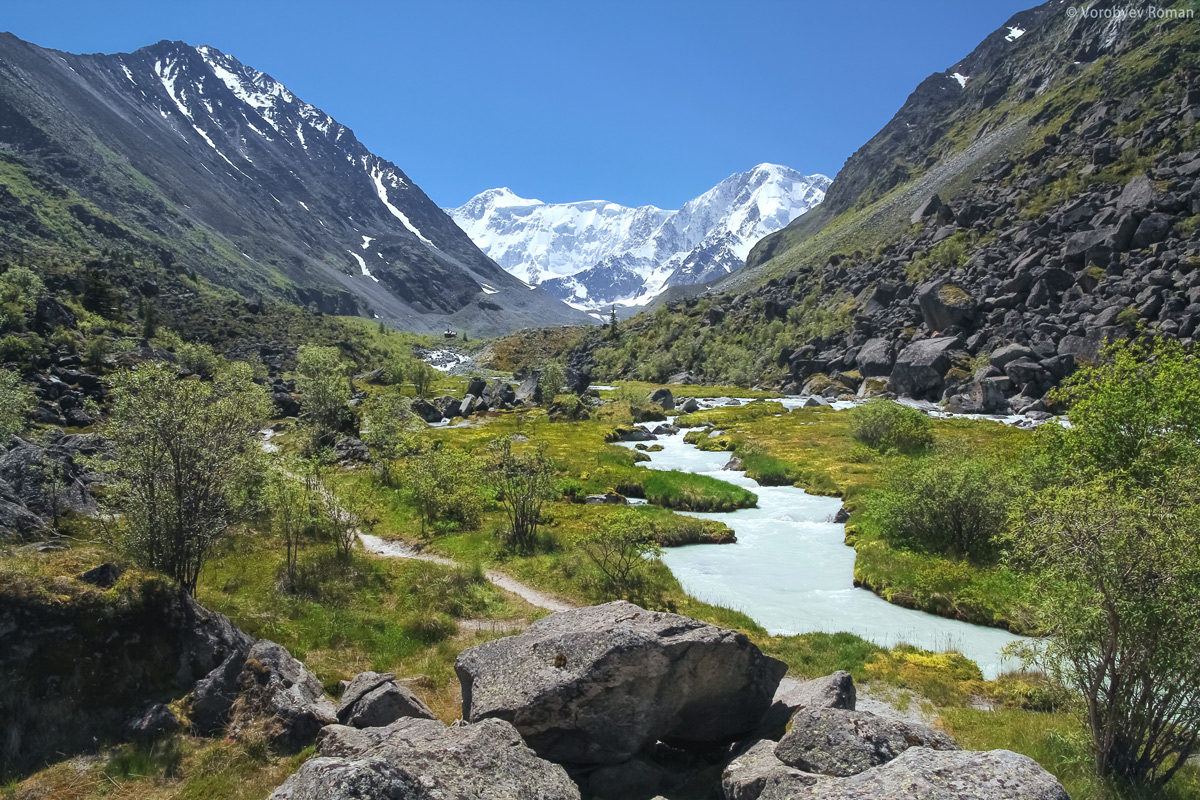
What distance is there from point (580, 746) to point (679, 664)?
9.01 feet

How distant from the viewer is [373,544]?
36062mm

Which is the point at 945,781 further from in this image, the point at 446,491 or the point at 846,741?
the point at 446,491

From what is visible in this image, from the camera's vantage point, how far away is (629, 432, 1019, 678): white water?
23875 millimetres

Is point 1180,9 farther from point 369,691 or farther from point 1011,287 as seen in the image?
point 369,691

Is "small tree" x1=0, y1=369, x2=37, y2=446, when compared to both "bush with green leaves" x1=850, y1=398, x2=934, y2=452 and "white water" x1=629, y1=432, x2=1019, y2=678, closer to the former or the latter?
"white water" x1=629, y1=432, x2=1019, y2=678

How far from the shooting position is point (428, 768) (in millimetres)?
9008

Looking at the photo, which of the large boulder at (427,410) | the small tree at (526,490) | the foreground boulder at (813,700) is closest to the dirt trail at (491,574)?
the small tree at (526,490)

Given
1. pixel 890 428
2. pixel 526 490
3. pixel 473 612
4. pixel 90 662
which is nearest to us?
pixel 90 662

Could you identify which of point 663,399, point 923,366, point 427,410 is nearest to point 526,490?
point 427,410

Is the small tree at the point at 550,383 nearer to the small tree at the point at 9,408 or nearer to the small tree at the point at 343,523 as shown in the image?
the small tree at the point at 9,408

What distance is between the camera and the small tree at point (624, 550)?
26.8m

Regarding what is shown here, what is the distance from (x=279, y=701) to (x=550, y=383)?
336 ft

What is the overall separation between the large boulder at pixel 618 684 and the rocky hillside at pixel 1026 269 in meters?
88.3

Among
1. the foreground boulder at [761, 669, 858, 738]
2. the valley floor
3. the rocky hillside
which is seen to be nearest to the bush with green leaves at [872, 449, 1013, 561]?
the valley floor
